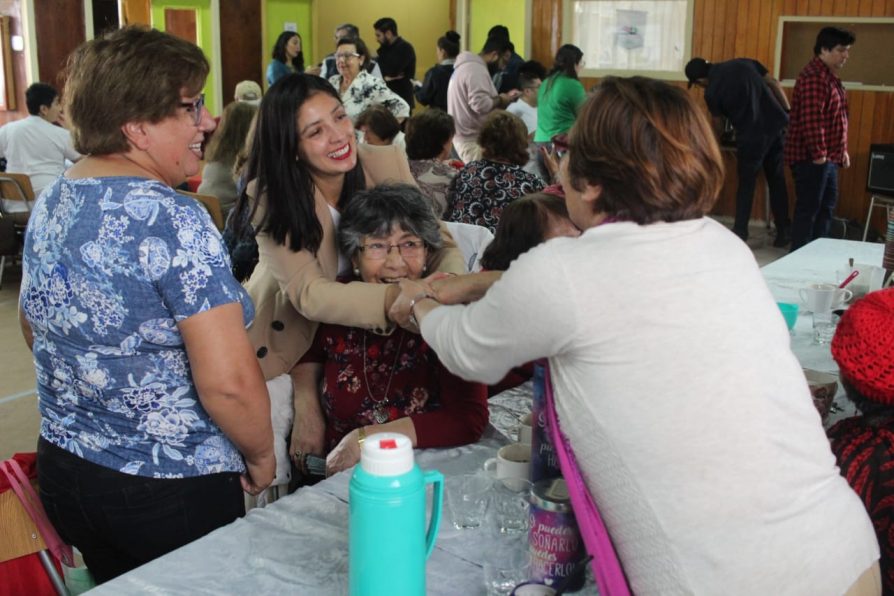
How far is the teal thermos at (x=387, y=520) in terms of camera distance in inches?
42.4

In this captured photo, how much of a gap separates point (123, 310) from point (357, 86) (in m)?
4.86

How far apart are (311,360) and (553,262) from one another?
4.07 feet

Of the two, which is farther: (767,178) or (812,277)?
(767,178)

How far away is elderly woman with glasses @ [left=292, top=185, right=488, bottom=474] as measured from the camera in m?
2.04

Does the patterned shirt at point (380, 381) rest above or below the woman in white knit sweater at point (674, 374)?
below

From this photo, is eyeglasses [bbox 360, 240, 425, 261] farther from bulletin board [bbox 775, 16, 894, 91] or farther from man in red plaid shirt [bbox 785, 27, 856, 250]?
bulletin board [bbox 775, 16, 894, 91]

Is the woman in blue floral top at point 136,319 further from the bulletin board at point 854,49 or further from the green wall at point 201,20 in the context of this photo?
the green wall at point 201,20

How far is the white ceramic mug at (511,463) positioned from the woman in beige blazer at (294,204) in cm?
56

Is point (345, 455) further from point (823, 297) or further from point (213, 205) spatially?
point (213, 205)

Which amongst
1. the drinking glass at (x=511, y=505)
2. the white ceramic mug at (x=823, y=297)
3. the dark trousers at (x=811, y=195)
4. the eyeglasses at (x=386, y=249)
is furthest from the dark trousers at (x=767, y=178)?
the drinking glass at (x=511, y=505)

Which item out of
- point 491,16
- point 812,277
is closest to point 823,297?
point 812,277

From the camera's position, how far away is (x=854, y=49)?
302 inches

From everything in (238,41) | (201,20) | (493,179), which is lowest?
(493,179)

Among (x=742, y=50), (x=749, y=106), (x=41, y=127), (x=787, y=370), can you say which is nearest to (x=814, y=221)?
(x=749, y=106)
